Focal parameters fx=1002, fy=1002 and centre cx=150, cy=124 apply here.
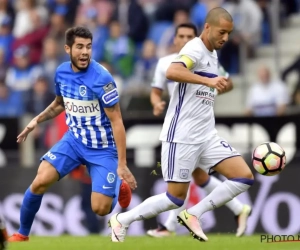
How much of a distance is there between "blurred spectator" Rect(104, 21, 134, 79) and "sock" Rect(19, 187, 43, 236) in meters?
7.40

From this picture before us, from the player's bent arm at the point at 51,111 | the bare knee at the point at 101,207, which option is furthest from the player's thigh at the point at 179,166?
the player's bent arm at the point at 51,111

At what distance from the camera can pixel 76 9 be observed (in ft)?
64.3

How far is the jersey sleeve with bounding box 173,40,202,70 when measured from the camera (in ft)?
34.4

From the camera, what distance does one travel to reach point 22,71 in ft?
62.5

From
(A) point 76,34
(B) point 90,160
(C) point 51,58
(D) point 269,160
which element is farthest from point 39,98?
(D) point 269,160

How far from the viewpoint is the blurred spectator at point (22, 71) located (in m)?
18.8

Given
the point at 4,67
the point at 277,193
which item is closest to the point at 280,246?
the point at 277,193

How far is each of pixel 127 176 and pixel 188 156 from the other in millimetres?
1060

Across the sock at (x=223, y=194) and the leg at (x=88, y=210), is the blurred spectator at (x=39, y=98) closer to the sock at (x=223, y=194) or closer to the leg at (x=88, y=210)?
the leg at (x=88, y=210)

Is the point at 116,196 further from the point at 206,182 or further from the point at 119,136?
the point at 206,182

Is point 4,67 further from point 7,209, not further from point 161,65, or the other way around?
point 161,65

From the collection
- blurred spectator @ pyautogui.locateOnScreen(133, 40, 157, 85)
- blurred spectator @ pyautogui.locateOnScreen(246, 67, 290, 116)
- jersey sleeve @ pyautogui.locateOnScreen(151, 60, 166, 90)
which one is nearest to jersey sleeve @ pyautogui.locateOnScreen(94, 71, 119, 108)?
jersey sleeve @ pyautogui.locateOnScreen(151, 60, 166, 90)

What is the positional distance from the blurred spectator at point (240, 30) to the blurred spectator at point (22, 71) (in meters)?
3.56

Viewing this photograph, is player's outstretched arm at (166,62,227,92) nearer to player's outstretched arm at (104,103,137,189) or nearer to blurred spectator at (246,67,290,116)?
player's outstretched arm at (104,103,137,189)
